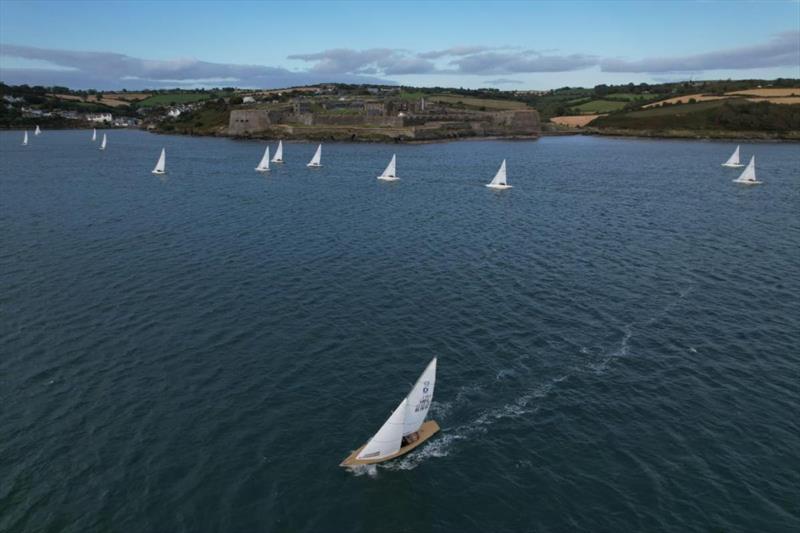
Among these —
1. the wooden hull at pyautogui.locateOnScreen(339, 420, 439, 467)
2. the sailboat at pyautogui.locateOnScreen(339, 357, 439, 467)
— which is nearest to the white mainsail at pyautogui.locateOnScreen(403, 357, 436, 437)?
the sailboat at pyautogui.locateOnScreen(339, 357, 439, 467)

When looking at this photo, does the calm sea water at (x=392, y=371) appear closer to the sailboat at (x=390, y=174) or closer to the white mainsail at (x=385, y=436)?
the white mainsail at (x=385, y=436)

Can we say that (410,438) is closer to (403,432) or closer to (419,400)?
(403,432)

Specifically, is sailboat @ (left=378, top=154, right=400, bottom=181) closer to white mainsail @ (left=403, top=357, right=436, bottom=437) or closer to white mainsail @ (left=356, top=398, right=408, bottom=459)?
white mainsail @ (left=403, top=357, right=436, bottom=437)

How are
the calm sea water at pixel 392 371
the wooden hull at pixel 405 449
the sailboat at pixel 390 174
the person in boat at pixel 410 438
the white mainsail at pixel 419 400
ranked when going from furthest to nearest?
the sailboat at pixel 390 174 < the person in boat at pixel 410 438 < the white mainsail at pixel 419 400 < the wooden hull at pixel 405 449 < the calm sea water at pixel 392 371

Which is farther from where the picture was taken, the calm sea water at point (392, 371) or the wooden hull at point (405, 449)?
the wooden hull at point (405, 449)

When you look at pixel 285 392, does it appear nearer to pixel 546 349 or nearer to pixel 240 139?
pixel 546 349

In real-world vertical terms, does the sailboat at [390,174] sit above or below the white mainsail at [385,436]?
above

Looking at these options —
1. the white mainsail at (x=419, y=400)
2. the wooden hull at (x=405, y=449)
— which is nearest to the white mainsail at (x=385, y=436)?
the wooden hull at (x=405, y=449)

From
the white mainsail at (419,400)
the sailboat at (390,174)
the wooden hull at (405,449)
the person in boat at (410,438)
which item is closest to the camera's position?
the wooden hull at (405,449)
